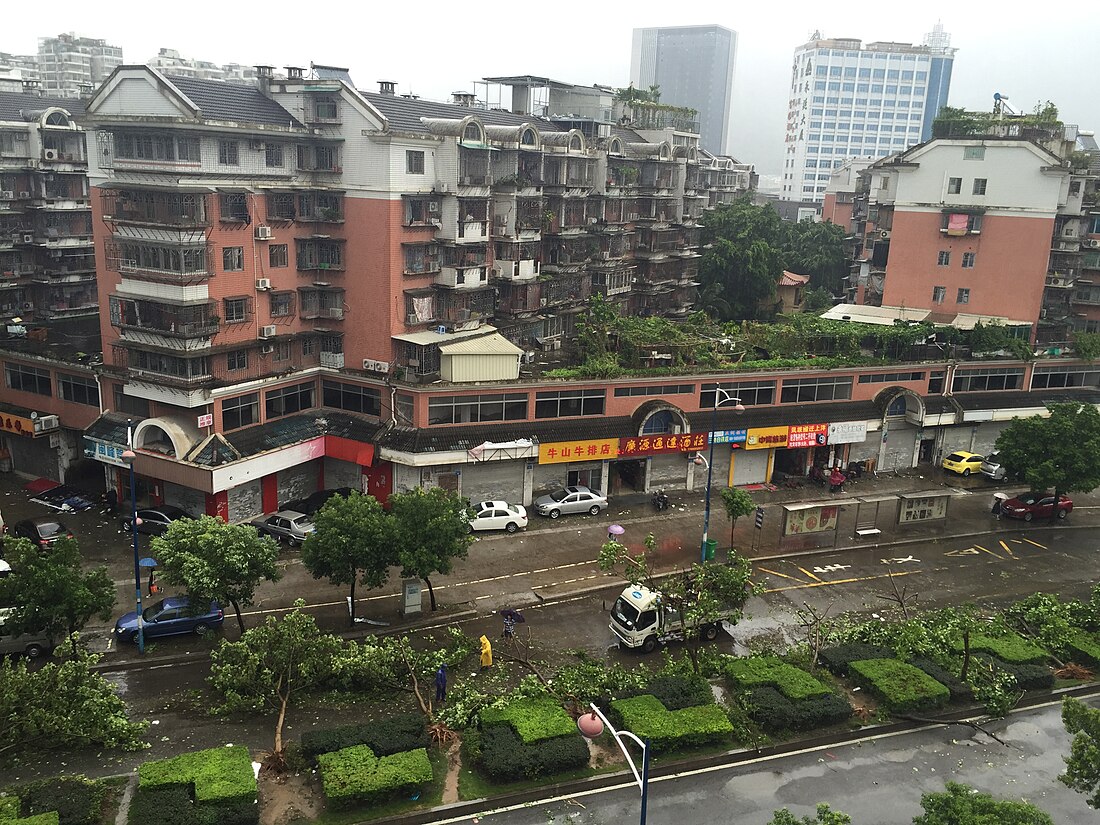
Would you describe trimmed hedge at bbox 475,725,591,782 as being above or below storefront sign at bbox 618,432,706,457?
below

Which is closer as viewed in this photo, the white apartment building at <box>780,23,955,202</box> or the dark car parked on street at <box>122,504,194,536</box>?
the dark car parked on street at <box>122,504,194,536</box>

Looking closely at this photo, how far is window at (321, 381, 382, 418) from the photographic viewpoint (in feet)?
134

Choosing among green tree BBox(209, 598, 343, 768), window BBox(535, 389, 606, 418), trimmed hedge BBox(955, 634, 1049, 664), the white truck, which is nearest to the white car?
window BBox(535, 389, 606, 418)

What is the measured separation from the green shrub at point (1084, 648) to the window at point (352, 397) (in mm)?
27864

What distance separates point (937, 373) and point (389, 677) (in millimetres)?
34951

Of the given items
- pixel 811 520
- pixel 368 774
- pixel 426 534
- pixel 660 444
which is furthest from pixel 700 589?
pixel 660 444

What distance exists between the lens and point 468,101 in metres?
54.4

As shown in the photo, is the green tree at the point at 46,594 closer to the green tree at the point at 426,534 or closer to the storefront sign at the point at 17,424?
the green tree at the point at 426,534

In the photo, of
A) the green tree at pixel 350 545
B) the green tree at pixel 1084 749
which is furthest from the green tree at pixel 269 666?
the green tree at pixel 1084 749

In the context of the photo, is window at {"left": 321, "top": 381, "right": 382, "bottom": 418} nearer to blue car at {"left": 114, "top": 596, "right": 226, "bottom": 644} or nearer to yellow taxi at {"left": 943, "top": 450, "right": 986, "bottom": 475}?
blue car at {"left": 114, "top": 596, "right": 226, "bottom": 644}

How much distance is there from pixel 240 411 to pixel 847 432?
29139 mm

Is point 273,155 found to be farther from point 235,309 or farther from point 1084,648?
point 1084,648

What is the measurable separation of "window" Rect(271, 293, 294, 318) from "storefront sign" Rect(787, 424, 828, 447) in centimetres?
2429

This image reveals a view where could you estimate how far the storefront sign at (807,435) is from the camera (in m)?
45.0
